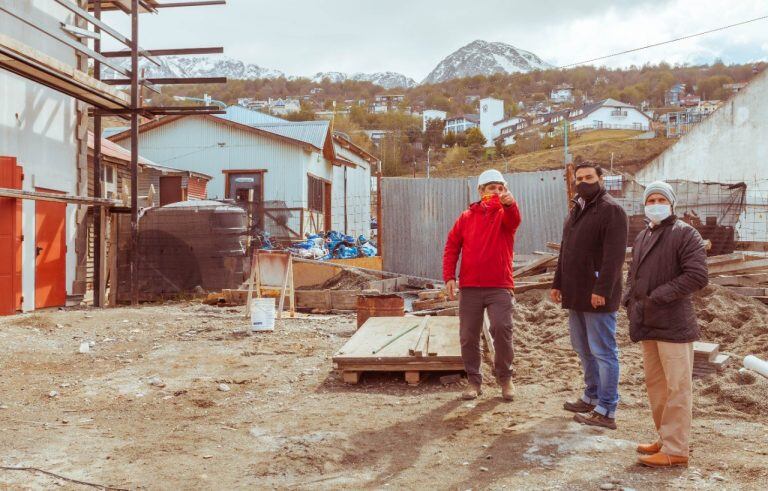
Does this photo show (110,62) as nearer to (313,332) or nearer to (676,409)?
(313,332)

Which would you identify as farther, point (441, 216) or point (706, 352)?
point (441, 216)

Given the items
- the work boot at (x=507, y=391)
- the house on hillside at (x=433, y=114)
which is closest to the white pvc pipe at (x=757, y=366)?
the work boot at (x=507, y=391)

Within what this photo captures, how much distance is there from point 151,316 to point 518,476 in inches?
333

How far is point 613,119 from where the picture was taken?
3932 inches

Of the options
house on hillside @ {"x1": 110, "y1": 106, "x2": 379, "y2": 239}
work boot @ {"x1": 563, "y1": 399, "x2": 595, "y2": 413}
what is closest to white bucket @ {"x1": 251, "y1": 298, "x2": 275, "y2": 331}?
work boot @ {"x1": 563, "y1": 399, "x2": 595, "y2": 413}

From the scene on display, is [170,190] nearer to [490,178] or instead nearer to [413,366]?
[413,366]

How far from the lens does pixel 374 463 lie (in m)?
4.43

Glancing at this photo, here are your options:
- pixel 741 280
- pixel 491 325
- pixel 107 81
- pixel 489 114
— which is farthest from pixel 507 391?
pixel 489 114

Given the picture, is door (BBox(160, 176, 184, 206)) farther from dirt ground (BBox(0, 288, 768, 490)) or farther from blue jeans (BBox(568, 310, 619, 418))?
blue jeans (BBox(568, 310, 619, 418))

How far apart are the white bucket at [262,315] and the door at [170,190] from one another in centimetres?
1673

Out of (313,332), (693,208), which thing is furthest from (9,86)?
(693,208)

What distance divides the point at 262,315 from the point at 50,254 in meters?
5.71

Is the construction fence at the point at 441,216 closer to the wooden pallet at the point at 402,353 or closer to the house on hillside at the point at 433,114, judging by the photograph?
the wooden pallet at the point at 402,353

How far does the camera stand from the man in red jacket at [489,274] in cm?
583
